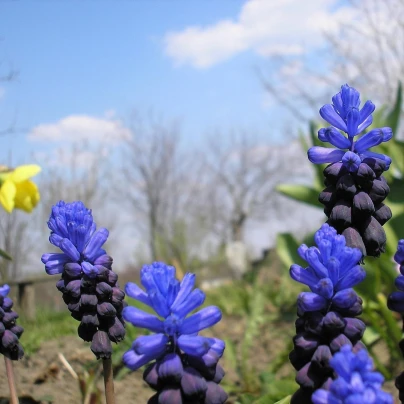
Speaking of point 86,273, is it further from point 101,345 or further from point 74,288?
point 101,345

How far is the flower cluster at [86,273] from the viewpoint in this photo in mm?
1299

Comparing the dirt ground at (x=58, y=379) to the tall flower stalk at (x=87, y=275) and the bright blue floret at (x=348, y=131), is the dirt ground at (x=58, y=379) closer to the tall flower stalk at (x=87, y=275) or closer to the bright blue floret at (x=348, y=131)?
the tall flower stalk at (x=87, y=275)

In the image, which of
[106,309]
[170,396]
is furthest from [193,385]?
[106,309]

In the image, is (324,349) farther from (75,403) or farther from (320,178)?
(320,178)

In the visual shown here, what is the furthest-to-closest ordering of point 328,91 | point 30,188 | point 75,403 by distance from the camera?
point 328,91
point 30,188
point 75,403

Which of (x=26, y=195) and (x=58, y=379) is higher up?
(x=26, y=195)

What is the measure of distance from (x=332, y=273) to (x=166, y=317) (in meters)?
0.29

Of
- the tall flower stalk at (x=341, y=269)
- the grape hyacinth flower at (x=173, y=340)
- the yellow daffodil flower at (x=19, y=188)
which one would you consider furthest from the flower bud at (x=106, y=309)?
the yellow daffodil flower at (x=19, y=188)

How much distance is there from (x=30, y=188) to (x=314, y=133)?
6.94ft

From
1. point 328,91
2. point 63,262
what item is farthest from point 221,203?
point 63,262

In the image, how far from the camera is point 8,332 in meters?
1.64

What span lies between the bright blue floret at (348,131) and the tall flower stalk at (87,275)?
0.50 metres

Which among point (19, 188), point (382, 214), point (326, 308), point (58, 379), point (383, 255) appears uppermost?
point (19, 188)

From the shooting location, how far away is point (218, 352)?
1.03 m
